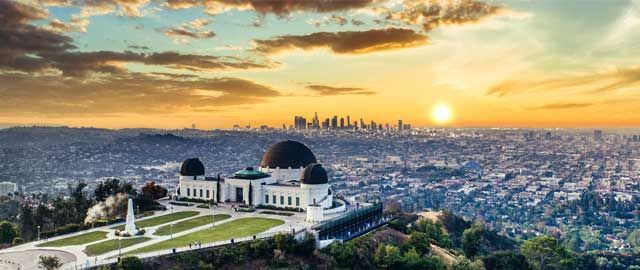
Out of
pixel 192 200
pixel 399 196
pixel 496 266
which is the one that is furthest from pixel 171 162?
pixel 496 266

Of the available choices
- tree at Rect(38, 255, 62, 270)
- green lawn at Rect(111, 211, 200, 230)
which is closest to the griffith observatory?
green lawn at Rect(111, 211, 200, 230)

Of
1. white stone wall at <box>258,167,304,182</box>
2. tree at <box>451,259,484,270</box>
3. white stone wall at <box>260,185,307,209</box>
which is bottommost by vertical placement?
tree at <box>451,259,484,270</box>

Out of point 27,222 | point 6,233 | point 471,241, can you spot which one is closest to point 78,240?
point 6,233

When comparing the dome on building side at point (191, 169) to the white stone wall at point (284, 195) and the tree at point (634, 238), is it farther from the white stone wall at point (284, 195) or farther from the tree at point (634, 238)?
the tree at point (634, 238)

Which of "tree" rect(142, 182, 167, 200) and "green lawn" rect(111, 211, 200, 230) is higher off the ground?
"tree" rect(142, 182, 167, 200)

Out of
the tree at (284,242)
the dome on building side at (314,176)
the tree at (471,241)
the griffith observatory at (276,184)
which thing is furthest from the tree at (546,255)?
the tree at (284,242)

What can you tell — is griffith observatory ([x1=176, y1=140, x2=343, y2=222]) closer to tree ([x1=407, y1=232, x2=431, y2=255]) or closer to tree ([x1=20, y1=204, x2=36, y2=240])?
tree ([x1=407, y1=232, x2=431, y2=255])
